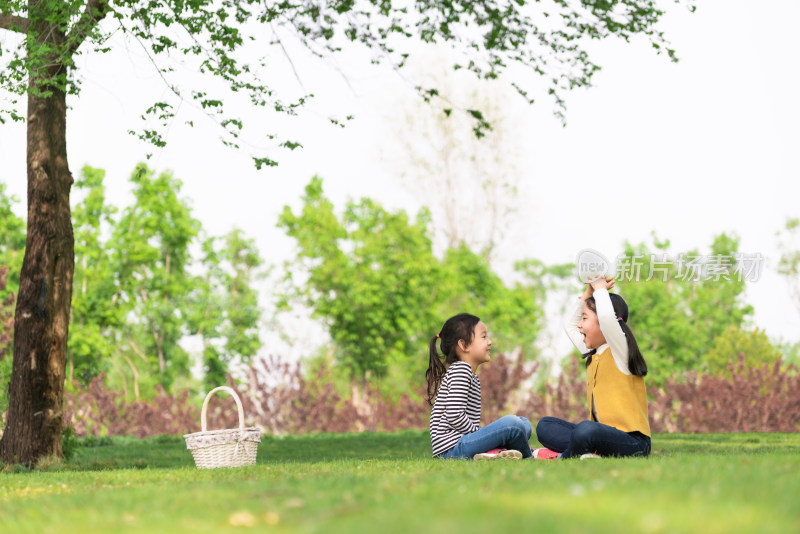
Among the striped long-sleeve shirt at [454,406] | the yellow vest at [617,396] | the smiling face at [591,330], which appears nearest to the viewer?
the yellow vest at [617,396]

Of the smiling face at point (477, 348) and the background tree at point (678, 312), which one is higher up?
the background tree at point (678, 312)

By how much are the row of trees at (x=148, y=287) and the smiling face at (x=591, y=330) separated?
25.6 m

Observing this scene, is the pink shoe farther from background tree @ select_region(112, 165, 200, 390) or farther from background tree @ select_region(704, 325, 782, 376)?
background tree @ select_region(112, 165, 200, 390)

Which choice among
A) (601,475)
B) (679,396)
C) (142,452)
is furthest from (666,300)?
(601,475)

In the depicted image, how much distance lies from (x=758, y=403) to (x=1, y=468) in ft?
48.8

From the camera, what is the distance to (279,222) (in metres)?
33.6

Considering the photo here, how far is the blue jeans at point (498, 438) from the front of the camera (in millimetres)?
7297

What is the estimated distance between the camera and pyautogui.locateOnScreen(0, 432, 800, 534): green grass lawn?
3158 mm

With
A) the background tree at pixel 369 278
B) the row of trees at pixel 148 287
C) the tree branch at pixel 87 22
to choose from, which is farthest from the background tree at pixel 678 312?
the tree branch at pixel 87 22

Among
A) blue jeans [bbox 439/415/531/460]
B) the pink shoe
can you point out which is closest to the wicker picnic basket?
blue jeans [bbox 439/415/531/460]

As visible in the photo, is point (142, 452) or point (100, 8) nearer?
point (100, 8)

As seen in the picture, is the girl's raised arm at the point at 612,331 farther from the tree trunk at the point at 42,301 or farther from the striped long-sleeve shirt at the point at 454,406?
the tree trunk at the point at 42,301

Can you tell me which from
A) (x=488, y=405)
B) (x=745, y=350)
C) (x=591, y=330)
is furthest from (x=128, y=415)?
(x=745, y=350)

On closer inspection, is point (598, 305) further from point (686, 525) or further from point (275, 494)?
point (686, 525)
